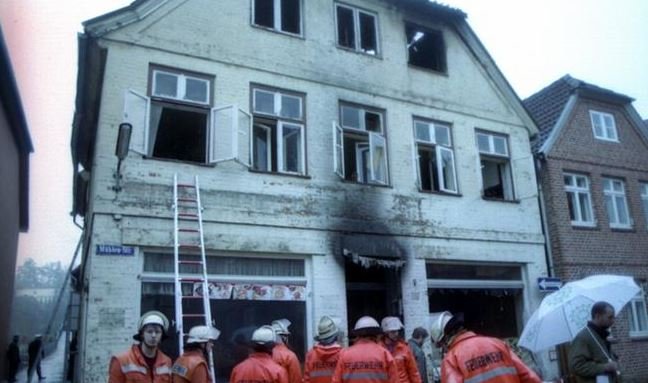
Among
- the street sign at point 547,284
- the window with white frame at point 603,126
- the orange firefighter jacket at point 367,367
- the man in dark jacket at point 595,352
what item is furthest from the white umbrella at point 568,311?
the window with white frame at point 603,126

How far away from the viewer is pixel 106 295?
321 inches

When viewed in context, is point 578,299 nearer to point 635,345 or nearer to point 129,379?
point 129,379

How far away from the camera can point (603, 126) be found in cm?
1655

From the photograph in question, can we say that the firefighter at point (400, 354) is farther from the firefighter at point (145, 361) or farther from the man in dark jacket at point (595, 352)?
the firefighter at point (145, 361)

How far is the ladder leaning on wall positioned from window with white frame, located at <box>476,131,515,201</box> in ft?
24.7

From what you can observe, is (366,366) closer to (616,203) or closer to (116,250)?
(116,250)

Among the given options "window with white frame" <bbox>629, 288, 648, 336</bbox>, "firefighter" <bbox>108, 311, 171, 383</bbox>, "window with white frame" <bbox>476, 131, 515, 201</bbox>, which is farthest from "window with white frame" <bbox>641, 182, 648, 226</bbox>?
"firefighter" <bbox>108, 311, 171, 383</bbox>

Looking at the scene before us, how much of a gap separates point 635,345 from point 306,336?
31.9 feet

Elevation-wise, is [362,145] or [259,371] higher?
[362,145]

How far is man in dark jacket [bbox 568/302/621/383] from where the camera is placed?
5234 millimetres

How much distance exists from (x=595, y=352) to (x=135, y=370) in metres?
4.45

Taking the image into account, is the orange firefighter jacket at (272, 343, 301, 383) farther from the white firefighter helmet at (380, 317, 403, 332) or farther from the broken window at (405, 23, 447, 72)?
the broken window at (405, 23, 447, 72)

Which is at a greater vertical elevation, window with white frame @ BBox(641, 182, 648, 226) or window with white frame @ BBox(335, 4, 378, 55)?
window with white frame @ BBox(335, 4, 378, 55)

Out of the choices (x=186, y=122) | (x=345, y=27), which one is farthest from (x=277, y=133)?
(x=345, y=27)
